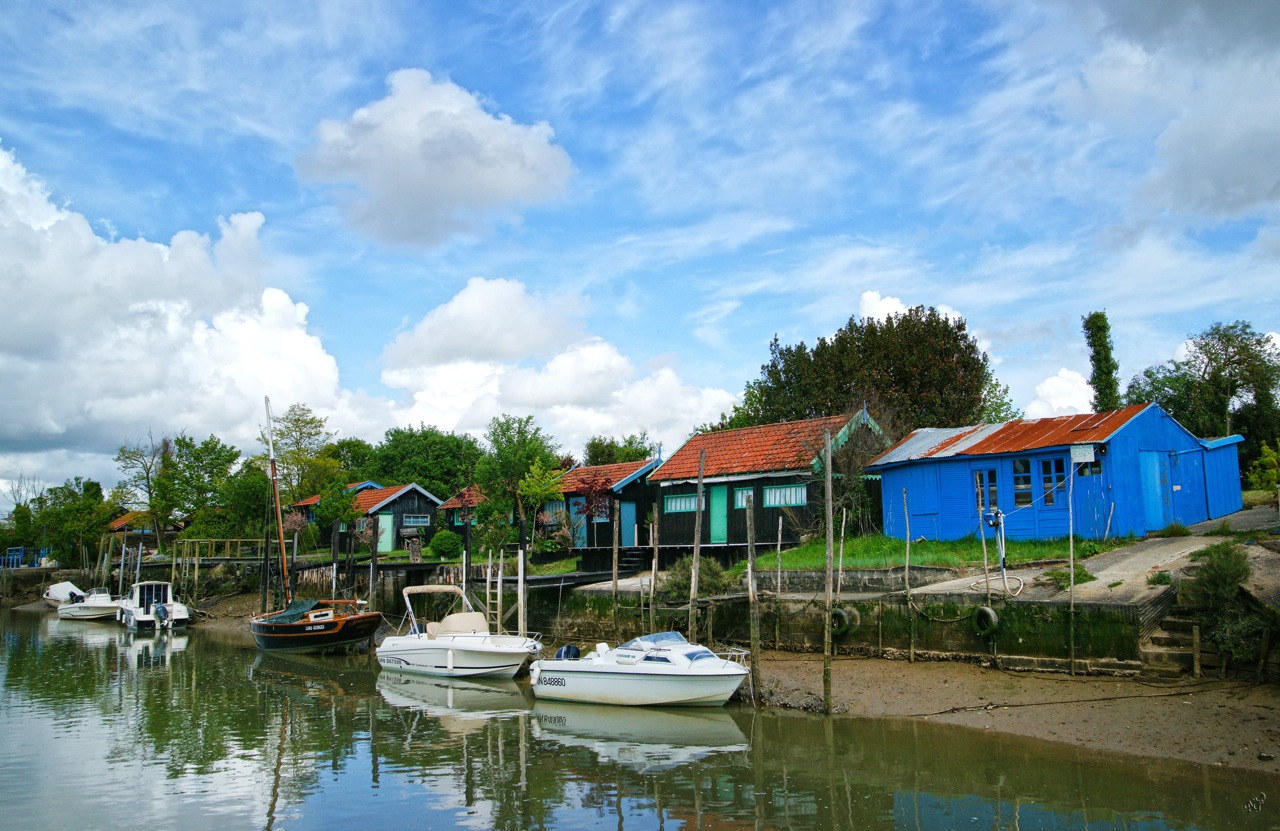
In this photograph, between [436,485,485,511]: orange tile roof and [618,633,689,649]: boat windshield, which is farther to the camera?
[436,485,485,511]: orange tile roof

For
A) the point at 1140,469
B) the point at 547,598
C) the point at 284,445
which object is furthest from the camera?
the point at 284,445

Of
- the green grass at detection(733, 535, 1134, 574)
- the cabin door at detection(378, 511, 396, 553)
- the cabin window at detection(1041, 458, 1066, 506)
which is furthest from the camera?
the cabin door at detection(378, 511, 396, 553)

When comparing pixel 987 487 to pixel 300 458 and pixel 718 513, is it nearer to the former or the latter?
pixel 718 513

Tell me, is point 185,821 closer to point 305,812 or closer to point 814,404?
point 305,812

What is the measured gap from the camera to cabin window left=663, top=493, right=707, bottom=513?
1261 inches

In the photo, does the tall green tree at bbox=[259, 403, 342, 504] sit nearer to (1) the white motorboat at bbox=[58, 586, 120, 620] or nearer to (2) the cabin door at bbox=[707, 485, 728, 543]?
(1) the white motorboat at bbox=[58, 586, 120, 620]

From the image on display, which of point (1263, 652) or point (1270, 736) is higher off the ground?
point (1263, 652)

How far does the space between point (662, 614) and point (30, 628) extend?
36079 mm

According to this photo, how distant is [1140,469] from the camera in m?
23.9

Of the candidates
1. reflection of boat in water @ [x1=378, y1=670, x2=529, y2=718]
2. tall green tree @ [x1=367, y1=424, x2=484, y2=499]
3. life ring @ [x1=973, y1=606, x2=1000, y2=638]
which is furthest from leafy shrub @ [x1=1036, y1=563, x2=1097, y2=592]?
tall green tree @ [x1=367, y1=424, x2=484, y2=499]

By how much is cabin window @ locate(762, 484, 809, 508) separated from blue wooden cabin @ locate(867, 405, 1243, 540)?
2.50 m

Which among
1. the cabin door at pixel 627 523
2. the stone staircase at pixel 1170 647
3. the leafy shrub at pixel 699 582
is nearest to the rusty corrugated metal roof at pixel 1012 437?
the leafy shrub at pixel 699 582

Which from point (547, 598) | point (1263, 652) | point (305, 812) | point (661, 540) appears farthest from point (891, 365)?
point (305, 812)

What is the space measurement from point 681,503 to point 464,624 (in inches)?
393
